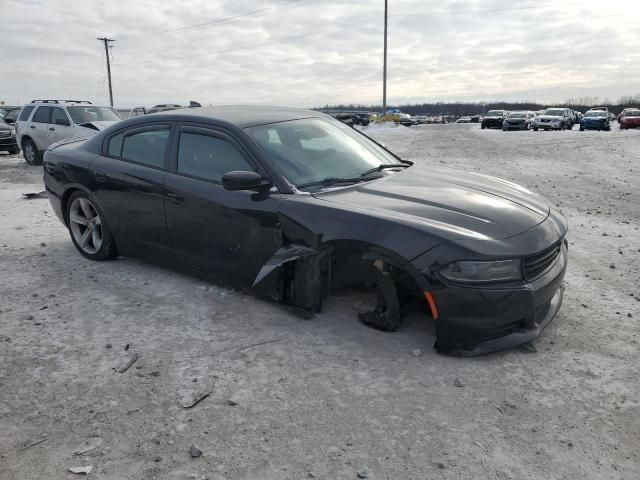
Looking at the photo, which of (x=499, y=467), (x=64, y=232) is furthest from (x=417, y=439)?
(x=64, y=232)

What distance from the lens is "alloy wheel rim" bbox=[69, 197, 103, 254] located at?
207 inches

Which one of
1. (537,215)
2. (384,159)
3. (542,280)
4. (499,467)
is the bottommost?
(499,467)

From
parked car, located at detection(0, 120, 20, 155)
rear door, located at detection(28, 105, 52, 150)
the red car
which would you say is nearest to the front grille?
rear door, located at detection(28, 105, 52, 150)

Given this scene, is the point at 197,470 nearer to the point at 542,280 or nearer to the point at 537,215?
the point at 542,280

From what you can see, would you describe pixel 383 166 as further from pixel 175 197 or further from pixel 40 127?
pixel 40 127

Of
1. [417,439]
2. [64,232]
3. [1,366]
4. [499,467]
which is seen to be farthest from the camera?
[64,232]

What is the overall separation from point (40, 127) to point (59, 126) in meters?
0.82

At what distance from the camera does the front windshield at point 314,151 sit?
3.94 meters

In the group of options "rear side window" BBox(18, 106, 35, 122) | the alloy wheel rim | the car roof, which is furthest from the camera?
"rear side window" BBox(18, 106, 35, 122)

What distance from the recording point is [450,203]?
357 centimetres

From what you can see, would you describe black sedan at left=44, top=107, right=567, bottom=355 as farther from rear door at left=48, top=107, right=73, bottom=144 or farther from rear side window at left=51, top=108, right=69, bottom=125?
rear side window at left=51, top=108, right=69, bottom=125

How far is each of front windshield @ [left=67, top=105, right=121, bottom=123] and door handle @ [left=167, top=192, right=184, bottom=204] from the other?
11.4 meters

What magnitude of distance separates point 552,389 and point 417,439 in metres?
0.94

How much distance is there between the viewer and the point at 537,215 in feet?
12.0
